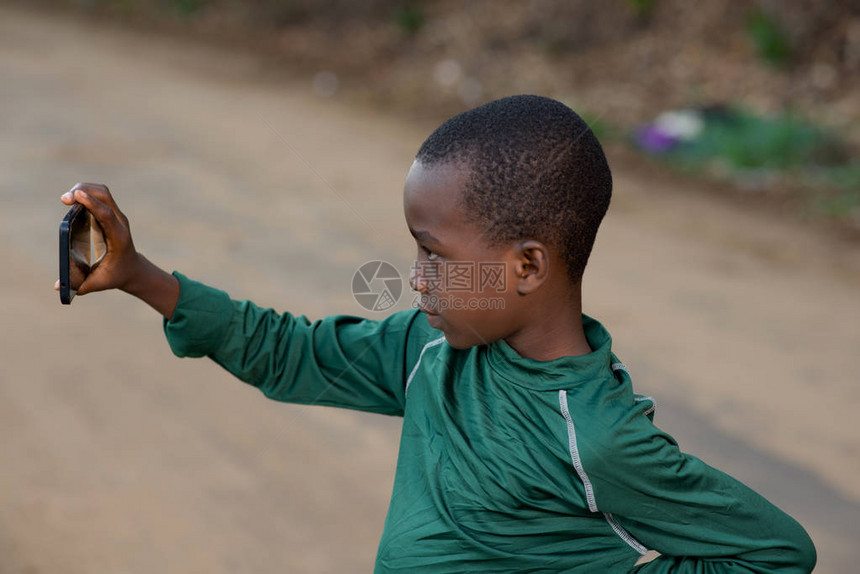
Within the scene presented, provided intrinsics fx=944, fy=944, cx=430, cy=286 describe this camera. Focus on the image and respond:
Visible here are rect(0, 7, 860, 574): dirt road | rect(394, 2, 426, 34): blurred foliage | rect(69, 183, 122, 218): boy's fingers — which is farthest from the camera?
rect(394, 2, 426, 34): blurred foliage

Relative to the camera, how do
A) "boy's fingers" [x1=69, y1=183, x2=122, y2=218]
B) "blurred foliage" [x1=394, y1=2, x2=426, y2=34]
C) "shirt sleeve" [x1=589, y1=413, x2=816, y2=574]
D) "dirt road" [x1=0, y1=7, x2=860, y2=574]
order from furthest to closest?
"blurred foliage" [x1=394, y1=2, x2=426, y2=34] < "dirt road" [x1=0, y1=7, x2=860, y2=574] < "boy's fingers" [x1=69, y1=183, x2=122, y2=218] < "shirt sleeve" [x1=589, y1=413, x2=816, y2=574]

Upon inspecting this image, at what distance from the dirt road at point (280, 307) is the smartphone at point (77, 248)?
1.48 m

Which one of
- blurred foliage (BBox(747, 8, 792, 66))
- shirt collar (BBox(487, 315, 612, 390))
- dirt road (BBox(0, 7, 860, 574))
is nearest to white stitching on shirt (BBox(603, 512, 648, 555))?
shirt collar (BBox(487, 315, 612, 390))

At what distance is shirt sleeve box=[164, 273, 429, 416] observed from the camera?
1.68 m

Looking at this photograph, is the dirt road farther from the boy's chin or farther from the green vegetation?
the boy's chin

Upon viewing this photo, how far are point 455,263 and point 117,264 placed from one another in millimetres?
541

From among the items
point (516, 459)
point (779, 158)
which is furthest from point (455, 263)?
point (779, 158)

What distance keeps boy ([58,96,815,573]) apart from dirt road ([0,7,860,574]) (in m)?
1.36

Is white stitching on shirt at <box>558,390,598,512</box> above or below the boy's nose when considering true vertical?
below

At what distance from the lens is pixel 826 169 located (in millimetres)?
6094

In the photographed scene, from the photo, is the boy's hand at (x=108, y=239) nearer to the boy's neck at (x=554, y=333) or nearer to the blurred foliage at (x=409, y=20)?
the boy's neck at (x=554, y=333)

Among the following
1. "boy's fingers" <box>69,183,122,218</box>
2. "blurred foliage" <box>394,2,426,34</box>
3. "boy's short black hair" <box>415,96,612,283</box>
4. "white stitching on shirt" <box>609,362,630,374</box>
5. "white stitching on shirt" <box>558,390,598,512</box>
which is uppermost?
"blurred foliage" <box>394,2,426,34</box>

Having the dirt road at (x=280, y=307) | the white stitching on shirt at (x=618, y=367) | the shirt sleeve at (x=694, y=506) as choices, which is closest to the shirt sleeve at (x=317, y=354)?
the white stitching on shirt at (x=618, y=367)

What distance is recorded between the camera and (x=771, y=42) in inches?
283
